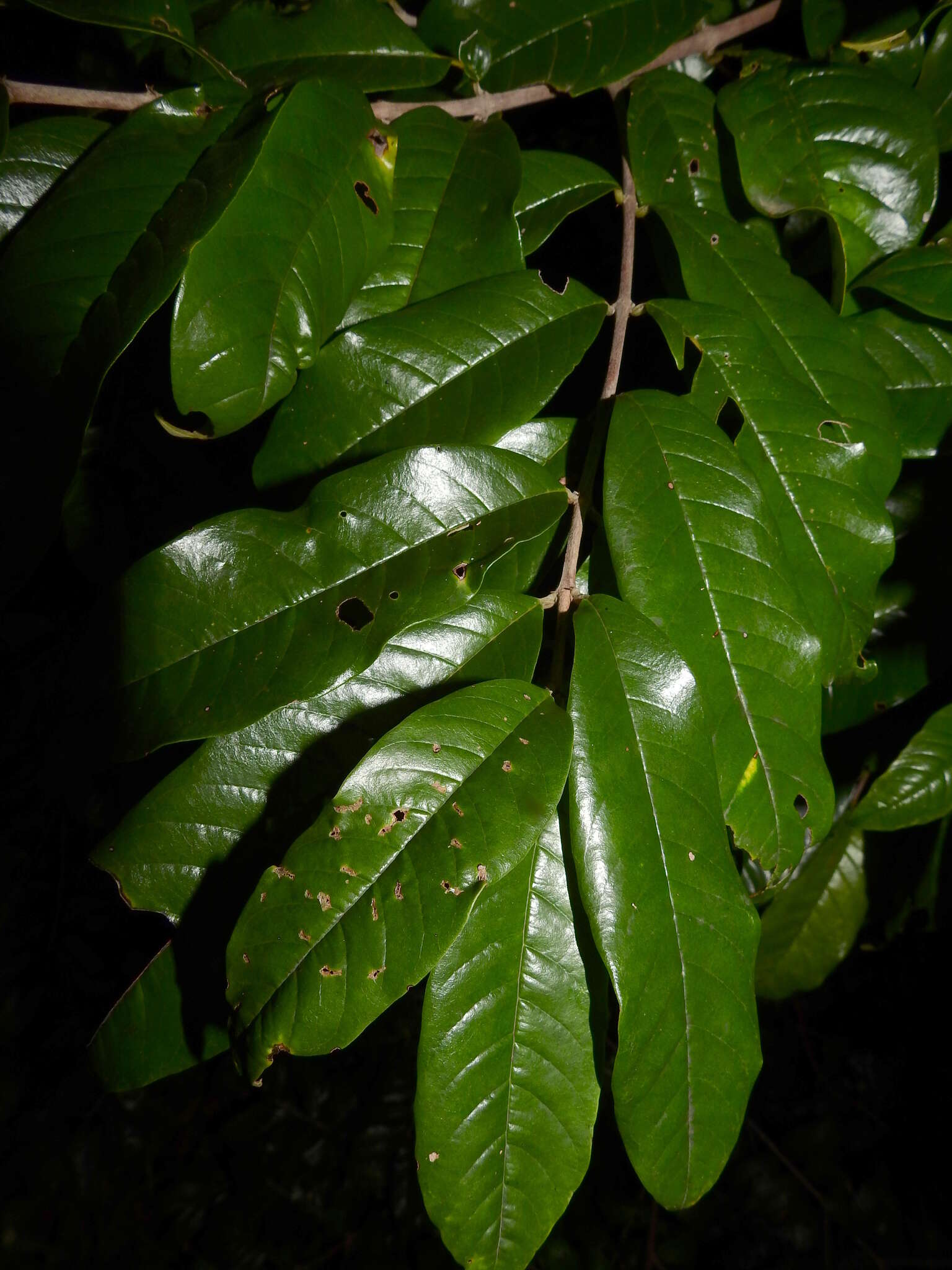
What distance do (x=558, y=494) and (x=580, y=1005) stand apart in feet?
1.19

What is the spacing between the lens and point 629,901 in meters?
0.50

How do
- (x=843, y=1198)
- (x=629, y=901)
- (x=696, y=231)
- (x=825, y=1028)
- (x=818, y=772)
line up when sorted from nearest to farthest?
(x=629, y=901) < (x=818, y=772) < (x=696, y=231) < (x=843, y=1198) < (x=825, y=1028)

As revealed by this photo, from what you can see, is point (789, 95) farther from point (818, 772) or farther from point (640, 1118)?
point (640, 1118)

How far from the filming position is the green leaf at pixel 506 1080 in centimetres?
54

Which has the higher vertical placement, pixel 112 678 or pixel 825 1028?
pixel 112 678

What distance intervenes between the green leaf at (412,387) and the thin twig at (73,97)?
0.30 meters

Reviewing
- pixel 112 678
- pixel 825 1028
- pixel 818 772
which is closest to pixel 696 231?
pixel 818 772

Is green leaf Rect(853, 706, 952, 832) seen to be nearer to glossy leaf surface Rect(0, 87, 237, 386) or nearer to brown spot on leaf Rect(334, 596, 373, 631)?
brown spot on leaf Rect(334, 596, 373, 631)

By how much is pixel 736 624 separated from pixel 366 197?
0.44 metres

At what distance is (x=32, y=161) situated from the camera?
689mm

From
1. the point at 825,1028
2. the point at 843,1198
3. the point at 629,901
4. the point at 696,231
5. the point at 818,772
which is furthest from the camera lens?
the point at 825,1028

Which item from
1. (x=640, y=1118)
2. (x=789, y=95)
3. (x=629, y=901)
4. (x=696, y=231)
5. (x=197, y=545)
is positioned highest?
(x=789, y=95)

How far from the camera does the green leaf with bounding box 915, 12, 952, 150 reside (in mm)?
819

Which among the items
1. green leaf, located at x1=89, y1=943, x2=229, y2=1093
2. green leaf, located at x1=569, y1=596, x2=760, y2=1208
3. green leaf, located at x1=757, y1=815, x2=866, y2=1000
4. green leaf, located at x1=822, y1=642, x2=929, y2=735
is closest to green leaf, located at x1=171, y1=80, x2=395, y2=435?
green leaf, located at x1=569, y1=596, x2=760, y2=1208
